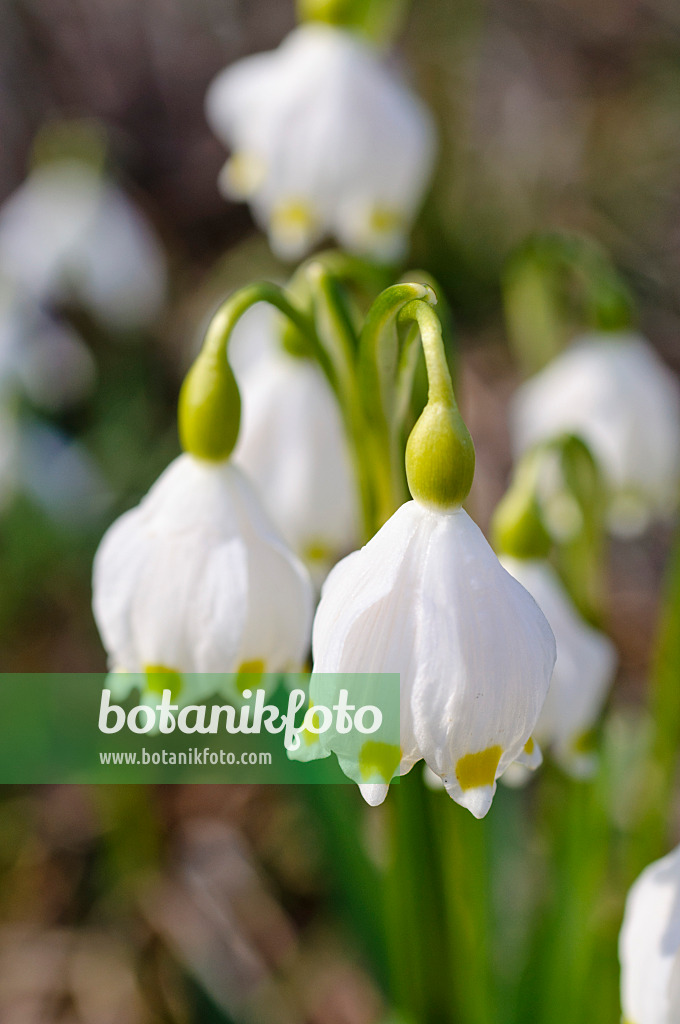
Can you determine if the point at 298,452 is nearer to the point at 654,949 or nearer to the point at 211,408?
the point at 211,408

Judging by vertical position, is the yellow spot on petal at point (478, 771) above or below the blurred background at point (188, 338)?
above

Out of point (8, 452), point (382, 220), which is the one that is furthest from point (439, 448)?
point (8, 452)

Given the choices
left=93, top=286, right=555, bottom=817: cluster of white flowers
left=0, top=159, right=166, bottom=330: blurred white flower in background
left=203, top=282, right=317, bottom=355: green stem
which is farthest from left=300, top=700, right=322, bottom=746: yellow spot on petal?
left=0, top=159, right=166, bottom=330: blurred white flower in background

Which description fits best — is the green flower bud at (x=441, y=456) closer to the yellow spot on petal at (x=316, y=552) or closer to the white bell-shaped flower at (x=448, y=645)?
the white bell-shaped flower at (x=448, y=645)

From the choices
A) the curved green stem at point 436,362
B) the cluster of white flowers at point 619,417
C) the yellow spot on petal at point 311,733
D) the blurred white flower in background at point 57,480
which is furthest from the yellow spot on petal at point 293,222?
the blurred white flower in background at point 57,480

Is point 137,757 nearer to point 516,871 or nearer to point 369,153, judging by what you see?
point 516,871
